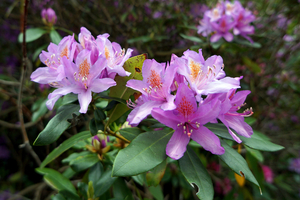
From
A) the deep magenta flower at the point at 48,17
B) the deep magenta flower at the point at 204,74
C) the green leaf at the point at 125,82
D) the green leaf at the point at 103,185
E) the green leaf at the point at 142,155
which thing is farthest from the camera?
the deep magenta flower at the point at 48,17

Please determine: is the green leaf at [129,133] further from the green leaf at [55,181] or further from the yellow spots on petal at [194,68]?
the green leaf at [55,181]

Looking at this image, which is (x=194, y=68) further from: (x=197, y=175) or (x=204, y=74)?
(x=197, y=175)

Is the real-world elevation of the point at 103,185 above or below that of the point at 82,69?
below

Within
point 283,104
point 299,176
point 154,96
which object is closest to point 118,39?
point 154,96

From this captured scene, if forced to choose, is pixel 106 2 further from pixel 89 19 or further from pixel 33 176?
pixel 33 176

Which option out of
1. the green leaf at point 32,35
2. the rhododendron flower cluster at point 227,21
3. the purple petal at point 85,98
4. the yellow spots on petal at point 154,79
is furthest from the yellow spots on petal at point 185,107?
the green leaf at point 32,35

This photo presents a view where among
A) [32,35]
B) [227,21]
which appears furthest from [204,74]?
[32,35]
